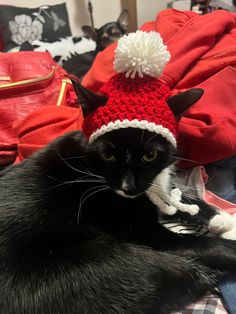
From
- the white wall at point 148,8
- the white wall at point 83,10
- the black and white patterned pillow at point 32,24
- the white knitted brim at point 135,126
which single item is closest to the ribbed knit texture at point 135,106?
the white knitted brim at point 135,126

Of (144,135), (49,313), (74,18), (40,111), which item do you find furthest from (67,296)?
(74,18)

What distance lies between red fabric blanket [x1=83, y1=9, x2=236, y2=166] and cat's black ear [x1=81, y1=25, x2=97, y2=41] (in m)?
1.47

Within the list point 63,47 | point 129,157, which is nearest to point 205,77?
point 129,157

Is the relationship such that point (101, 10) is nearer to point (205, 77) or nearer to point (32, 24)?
point (32, 24)

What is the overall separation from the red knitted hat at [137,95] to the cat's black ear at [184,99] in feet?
0.05

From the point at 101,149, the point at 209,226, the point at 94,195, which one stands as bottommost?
the point at 209,226

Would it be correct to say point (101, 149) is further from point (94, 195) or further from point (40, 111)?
point (40, 111)

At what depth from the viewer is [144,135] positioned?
25.2 inches

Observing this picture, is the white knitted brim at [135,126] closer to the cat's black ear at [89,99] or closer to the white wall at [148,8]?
the cat's black ear at [89,99]

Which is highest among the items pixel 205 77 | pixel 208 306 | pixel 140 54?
pixel 140 54

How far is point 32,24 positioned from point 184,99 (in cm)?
176

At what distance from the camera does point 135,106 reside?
2.04 feet

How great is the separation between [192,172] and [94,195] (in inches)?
10.9

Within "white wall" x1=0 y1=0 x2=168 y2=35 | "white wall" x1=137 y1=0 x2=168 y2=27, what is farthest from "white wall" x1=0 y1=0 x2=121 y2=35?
"white wall" x1=137 y1=0 x2=168 y2=27
